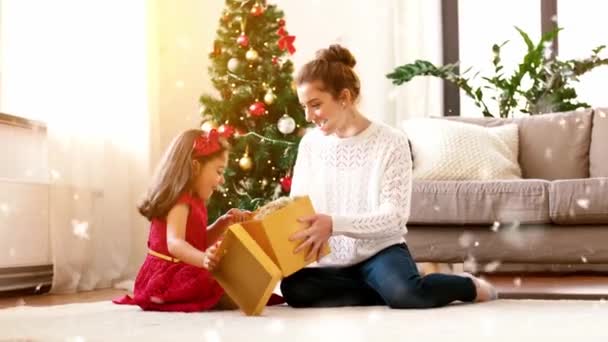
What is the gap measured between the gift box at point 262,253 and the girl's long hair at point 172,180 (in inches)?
10.3

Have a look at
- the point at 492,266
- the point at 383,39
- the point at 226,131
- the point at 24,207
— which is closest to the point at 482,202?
the point at 492,266

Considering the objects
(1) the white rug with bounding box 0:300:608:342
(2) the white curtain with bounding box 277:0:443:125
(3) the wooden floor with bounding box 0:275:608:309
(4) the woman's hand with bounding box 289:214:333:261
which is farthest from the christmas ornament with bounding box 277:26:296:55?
(4) the woman's hand with bounding box 289:214:333:261

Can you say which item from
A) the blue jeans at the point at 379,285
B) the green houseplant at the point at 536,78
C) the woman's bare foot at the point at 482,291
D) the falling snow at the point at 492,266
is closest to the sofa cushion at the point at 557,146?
the green houseplant at the point at 536,78

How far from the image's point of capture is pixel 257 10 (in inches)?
153

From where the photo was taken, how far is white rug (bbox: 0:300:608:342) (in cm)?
159

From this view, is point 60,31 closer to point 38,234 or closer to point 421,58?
point 38,234

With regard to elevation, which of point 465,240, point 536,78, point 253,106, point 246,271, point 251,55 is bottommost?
point 465,240

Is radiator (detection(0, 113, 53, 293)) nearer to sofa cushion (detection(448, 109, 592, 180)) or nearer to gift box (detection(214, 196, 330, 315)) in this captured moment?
gift box (detection(214, 196, 330, 315))

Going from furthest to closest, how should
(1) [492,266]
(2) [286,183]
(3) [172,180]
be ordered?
(2) [286,183] → (1) [492,266] → (3) [172,180]

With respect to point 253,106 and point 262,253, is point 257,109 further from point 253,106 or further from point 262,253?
point 262,253

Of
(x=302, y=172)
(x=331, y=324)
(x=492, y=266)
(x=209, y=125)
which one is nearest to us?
(x=331, y=324)

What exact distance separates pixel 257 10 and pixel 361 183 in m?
1.79

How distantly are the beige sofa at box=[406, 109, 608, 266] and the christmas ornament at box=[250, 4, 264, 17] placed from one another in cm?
108

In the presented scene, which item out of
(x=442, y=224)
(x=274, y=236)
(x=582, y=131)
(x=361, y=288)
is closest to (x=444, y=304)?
(x=361, y=288)
